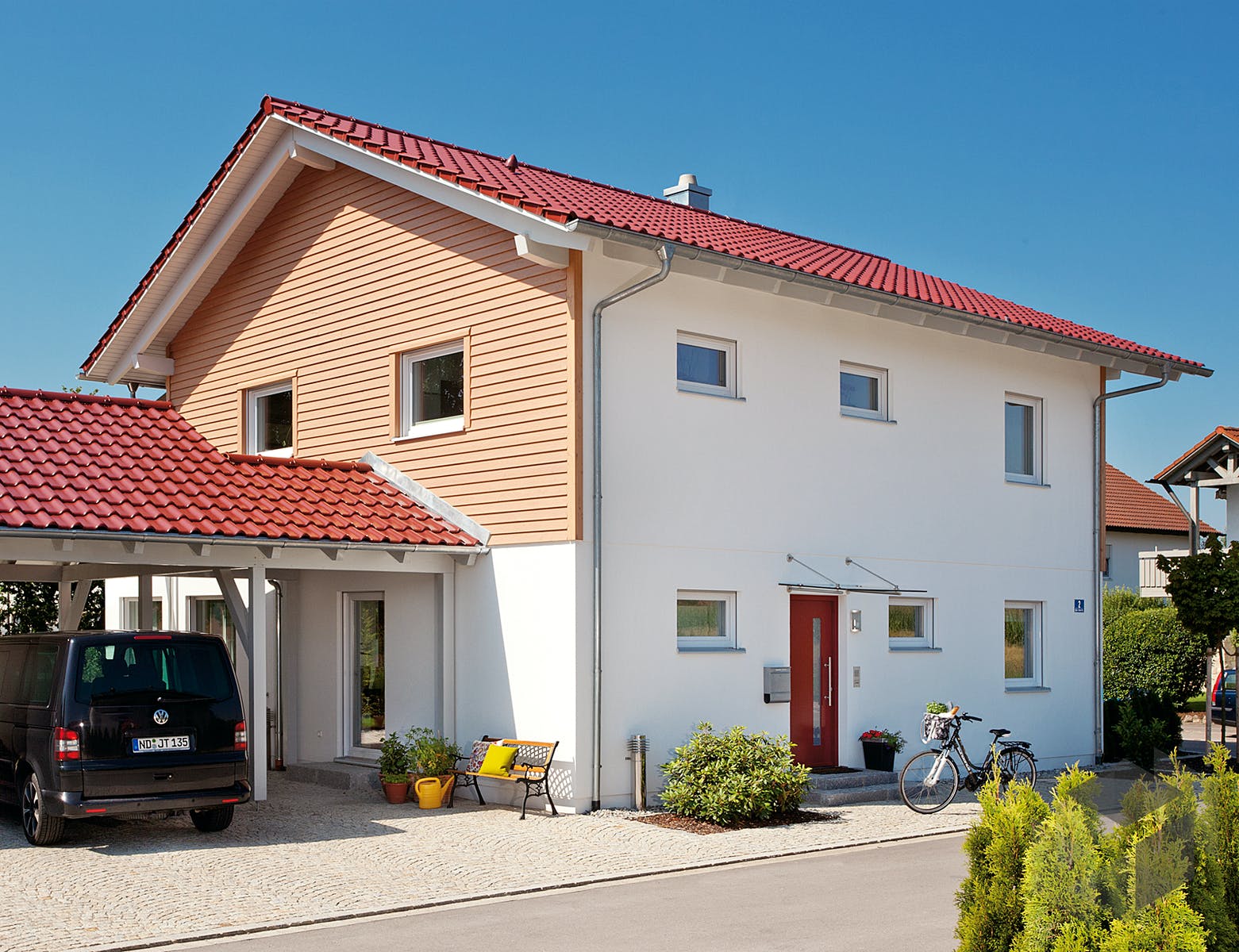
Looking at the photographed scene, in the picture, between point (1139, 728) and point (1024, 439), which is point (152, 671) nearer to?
point (1024, 439)

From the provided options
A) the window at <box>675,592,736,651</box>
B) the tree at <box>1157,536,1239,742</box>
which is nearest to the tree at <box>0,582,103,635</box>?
the window at <box>675,592,736,651</box>

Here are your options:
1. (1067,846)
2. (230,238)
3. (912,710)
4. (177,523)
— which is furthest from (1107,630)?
(1067,846)

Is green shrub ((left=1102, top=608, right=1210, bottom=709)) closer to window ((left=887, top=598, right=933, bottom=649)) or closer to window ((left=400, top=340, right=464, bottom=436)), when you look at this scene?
window ((left=887, top=598, right=933, bottom=649))

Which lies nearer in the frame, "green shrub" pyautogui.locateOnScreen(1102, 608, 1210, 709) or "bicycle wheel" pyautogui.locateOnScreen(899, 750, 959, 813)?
"bicycle wheel" pyautogui.locateOnScreen(899, 750, 959, 813)

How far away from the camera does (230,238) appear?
59.4 feet

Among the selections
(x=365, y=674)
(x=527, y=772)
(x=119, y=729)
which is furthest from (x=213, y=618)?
(x=119, y=729)

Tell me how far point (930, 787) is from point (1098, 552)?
6943 mm

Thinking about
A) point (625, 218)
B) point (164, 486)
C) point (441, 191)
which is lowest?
point (164, 486)

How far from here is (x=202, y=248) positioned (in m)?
18.4

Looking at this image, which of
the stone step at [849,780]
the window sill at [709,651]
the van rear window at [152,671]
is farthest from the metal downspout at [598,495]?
the van rear window at [152,671]

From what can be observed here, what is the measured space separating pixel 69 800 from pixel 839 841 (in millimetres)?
6356

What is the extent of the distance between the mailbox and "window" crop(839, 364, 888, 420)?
3.25 metres

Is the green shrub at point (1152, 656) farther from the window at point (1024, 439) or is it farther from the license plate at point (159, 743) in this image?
the license plate at point (159, 743)

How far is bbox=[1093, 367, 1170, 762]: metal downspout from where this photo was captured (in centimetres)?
1881
